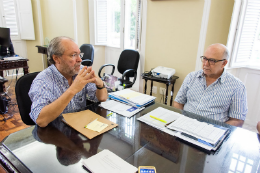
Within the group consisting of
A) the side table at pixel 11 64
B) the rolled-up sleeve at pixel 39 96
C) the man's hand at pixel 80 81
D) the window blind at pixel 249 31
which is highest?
the window blind at pixel 249 31

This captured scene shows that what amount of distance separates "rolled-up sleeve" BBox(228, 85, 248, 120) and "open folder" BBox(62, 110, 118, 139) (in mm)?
1022

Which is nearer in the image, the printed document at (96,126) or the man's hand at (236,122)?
the printed document at (96,126)

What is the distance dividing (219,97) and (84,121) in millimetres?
1134

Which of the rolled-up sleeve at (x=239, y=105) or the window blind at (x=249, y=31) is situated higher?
the window blind at (x=249, y=31)

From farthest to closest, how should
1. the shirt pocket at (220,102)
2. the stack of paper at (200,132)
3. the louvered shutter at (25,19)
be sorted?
the louvered shutter at (25,19), the shirt pocket at (220,102), the stack of paper at (200,132)

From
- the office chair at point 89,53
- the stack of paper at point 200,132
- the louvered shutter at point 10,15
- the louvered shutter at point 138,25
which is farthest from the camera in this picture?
the louvered shutter at point 10,15

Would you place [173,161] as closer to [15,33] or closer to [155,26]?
[155,26]

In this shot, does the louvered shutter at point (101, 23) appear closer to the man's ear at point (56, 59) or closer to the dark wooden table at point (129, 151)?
the man's ear at point (56, 59)

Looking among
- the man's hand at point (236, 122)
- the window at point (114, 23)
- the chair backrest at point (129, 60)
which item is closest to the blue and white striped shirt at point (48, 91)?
the man's hand at point (236, 122)

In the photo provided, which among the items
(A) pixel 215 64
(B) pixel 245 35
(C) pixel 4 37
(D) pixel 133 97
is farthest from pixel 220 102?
(C) pixel 4 37

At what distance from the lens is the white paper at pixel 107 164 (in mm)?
722

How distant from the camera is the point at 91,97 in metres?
1.50

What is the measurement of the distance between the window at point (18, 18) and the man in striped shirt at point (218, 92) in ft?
15.4

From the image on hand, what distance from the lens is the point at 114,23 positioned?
166 inches
